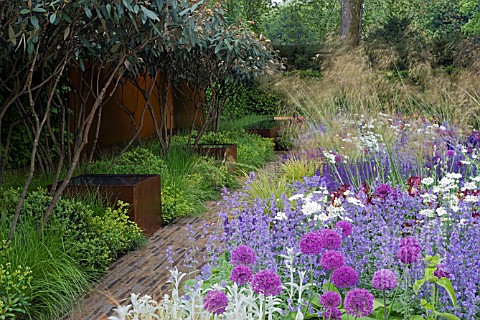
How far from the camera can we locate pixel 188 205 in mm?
5762

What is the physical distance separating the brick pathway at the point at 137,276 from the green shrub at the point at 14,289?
252mm

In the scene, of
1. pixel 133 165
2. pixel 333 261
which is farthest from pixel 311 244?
pixel 133 165

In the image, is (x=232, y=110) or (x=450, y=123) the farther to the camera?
(x=232, y=110)

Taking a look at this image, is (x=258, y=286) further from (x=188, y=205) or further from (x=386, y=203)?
(x=188, y=205)

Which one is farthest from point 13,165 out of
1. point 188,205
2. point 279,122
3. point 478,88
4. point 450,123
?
point 279,122

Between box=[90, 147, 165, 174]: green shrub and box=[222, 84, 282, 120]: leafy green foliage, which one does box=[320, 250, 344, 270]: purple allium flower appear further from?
box=[222, 84, 282, 120]: leafy green foliage

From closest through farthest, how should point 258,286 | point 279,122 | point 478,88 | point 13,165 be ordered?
point 258,286 → point 13,165 → point 478,88 → point 279,122

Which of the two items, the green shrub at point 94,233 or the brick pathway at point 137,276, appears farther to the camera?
the green shrub at point 94,233

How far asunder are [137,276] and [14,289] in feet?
3.08

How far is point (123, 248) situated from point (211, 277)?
1.65 m

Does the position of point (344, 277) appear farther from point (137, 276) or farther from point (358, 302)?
point (137, 276)

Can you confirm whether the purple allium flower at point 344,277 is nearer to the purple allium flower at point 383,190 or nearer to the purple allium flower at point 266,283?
the purple allium flower at point 266,283

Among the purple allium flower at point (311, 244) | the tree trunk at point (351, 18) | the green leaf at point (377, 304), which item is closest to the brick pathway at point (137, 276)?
the green leaf at point (377, 304)

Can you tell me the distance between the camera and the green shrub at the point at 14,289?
2.92m
